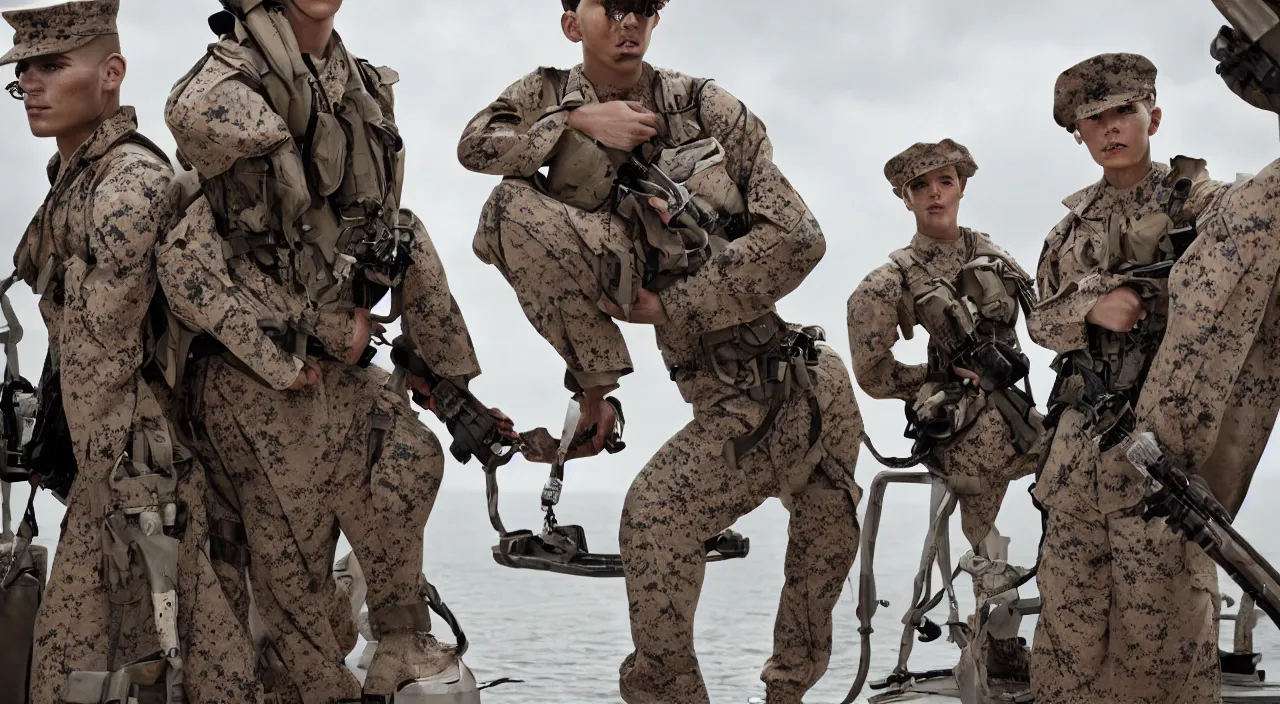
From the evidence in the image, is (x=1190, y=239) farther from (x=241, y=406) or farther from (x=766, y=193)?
(x=241, y=406)

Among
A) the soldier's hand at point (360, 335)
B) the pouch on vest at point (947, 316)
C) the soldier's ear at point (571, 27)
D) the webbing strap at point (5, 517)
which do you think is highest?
the soldier's ear at point (571, 27)

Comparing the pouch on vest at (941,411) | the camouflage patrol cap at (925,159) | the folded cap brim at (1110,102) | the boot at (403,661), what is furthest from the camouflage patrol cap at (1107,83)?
the boot at (403,661)

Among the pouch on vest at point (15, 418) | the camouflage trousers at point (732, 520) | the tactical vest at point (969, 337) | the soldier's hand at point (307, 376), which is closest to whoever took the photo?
the soldier's hand at point (307, 376)

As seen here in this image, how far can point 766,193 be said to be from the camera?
16.5 ft

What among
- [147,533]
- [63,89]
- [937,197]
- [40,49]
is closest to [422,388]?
[147,533]

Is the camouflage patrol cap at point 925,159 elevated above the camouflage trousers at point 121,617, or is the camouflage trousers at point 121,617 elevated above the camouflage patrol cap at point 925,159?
the camouflage patrol cap at point 925,159

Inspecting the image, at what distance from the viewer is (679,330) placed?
5098 millimetres

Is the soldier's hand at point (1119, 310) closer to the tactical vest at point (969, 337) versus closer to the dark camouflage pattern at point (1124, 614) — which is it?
the dark camouflage pattern at point (1124, 614)

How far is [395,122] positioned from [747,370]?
1356 mm

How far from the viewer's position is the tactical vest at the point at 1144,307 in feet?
15.8

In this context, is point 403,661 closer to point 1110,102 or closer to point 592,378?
point 592,378

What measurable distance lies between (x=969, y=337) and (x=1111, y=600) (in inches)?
54.9

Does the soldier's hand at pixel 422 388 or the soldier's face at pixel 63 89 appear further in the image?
the soldier's hand at pixel 422 388

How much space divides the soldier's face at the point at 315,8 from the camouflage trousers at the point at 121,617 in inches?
55.1
